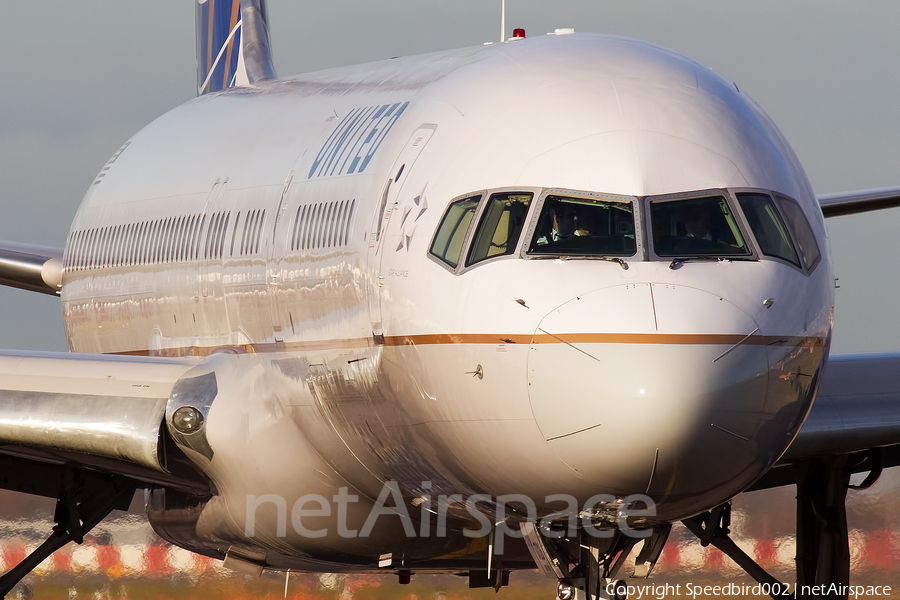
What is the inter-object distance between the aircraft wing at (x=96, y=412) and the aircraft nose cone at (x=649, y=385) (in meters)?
5.03

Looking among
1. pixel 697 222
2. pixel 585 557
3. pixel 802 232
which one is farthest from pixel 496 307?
pixel 585 557

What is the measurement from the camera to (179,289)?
1609 centimetres

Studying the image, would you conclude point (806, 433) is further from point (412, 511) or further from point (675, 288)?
point (675, 288)

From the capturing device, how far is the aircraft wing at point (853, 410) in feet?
47.8

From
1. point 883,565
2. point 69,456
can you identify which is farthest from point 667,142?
point 883,565

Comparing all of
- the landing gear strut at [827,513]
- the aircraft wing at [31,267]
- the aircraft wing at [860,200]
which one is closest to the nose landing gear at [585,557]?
the landing gear strut at [827,513]

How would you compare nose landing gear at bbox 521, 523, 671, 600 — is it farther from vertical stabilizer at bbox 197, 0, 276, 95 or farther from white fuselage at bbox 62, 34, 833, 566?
vertical stabilizer at bbox 197, 0, 276, 95

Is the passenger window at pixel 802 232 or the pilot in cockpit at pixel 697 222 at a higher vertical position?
the pilot in cockpit at pixel 697 222

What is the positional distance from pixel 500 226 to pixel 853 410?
5975mm

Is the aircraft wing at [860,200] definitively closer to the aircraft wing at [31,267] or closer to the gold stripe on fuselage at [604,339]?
the gold stripe on fuselage at [604,339]

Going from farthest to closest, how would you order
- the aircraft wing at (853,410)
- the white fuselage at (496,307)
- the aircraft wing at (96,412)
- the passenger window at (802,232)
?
the aircraft wing at (853,410) < the aircraft wing at (96,412) < the passenger window at (802,232) < the white fuselage at (496,307)

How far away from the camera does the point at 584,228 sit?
963cm

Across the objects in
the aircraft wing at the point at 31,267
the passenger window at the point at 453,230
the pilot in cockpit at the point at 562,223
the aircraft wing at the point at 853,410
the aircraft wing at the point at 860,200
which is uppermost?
the pilot in cockpit at the point at 562,223

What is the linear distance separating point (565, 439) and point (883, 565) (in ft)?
47.1
